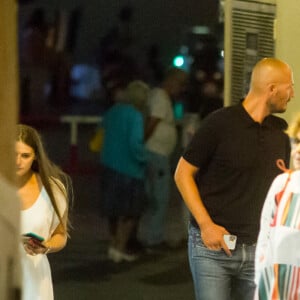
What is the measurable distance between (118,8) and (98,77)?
1.54ft

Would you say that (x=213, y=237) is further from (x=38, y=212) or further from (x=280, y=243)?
(x=38, y=212)

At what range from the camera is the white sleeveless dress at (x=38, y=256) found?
4641 millimetres

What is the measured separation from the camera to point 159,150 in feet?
22.0

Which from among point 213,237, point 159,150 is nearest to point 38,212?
point 213,237

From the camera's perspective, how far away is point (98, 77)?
6.42 metres

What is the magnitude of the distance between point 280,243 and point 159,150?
103 inches

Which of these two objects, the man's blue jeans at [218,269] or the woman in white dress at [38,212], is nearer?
the woman in white dress at [38,212]

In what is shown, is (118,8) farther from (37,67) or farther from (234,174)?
(234,174)

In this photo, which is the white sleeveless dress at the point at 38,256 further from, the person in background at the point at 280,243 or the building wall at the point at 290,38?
the building wall at the point at 290,38

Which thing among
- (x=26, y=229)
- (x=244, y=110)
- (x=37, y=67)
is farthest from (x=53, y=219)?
(x=37, y=67)

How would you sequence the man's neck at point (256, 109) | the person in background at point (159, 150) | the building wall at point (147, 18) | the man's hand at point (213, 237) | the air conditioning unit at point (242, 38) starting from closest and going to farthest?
the man's hand at point (213, 237) → the man's neck at point (256, 109) → the building wall at point (147, 18) → the air conditioning unit at point (242, 38) → the person in background at point (159, 150)

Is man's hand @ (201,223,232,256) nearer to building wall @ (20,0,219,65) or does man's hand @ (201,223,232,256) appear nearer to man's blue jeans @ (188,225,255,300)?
man's blue jeans @ (188,225,255,300)

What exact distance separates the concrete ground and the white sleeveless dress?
65.6 inches

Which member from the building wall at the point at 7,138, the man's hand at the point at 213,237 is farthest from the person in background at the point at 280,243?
the building wall at the point at 7,138
